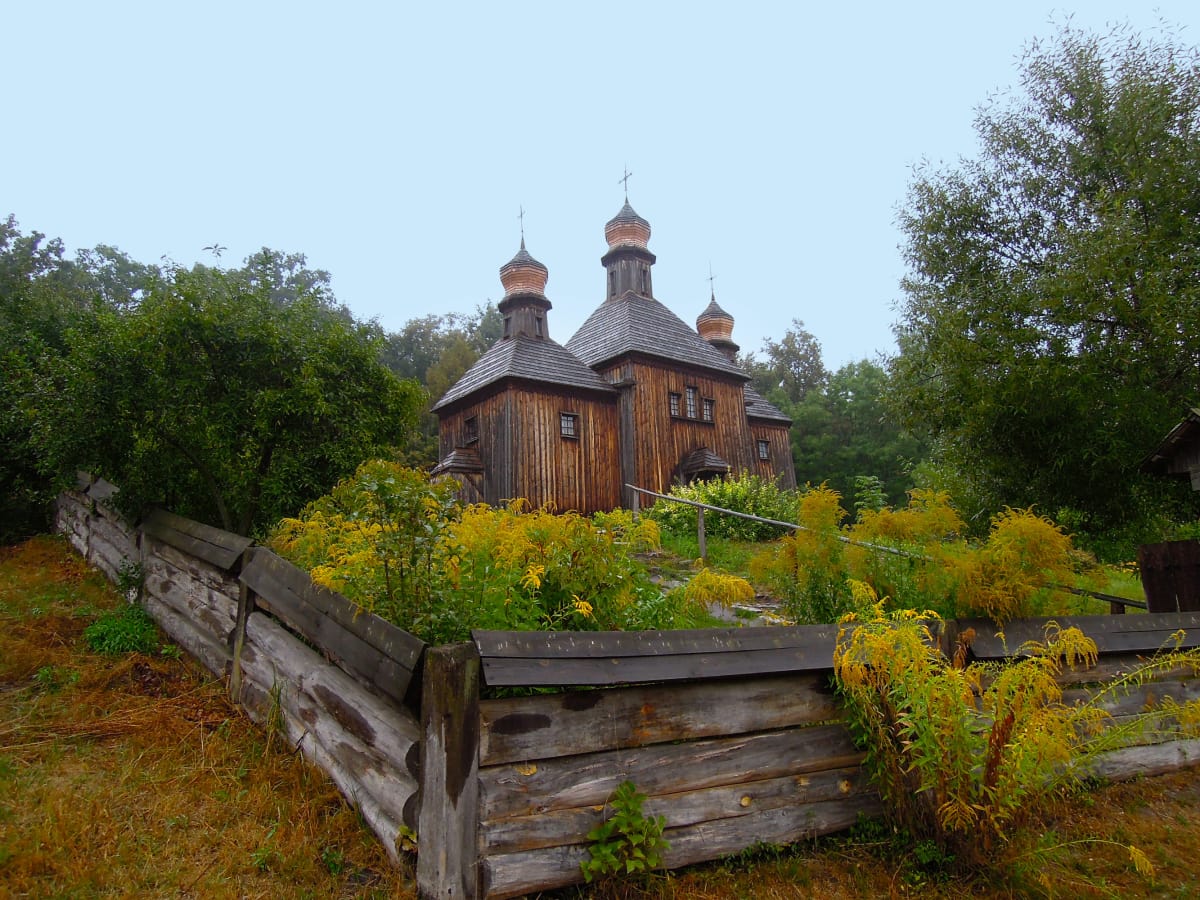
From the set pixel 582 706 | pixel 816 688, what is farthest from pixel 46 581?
pixel 816 688

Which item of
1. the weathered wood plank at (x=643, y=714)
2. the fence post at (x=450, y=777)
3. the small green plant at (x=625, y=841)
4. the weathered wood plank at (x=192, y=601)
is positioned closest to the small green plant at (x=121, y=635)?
the weathered wood plank at (x=192, y=601)

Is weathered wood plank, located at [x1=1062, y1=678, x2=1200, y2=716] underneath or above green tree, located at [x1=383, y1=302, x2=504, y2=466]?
underneath

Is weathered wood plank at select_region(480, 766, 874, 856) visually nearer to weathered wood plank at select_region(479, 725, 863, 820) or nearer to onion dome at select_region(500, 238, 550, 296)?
weathered wood plank at select_region(479, 725, 863, 820)

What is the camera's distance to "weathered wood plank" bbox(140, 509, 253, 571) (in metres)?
5.50

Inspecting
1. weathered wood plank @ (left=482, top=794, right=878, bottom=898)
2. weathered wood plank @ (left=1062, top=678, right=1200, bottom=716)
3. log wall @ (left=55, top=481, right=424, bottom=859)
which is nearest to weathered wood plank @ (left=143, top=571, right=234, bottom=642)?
log wall @ (left=55, top=481, right=424, bottom=859)

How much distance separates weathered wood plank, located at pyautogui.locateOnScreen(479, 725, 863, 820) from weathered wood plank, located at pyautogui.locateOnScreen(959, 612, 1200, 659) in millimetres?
1168

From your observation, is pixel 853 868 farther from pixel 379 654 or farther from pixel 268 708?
pixel 268 708

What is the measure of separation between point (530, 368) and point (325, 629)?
47.5 feet

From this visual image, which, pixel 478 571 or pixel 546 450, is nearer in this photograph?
pixel 478 571

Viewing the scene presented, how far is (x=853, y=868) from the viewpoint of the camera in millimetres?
3535

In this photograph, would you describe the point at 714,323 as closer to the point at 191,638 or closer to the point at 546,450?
the point at 546,450

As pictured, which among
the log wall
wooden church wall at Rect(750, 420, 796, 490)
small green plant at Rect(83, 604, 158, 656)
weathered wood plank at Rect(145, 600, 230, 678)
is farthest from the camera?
wooden church wall at Rect(750, 420, 796, 490)

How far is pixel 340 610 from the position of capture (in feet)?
12.8

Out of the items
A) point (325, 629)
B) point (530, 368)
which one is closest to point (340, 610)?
point (325, 629)
